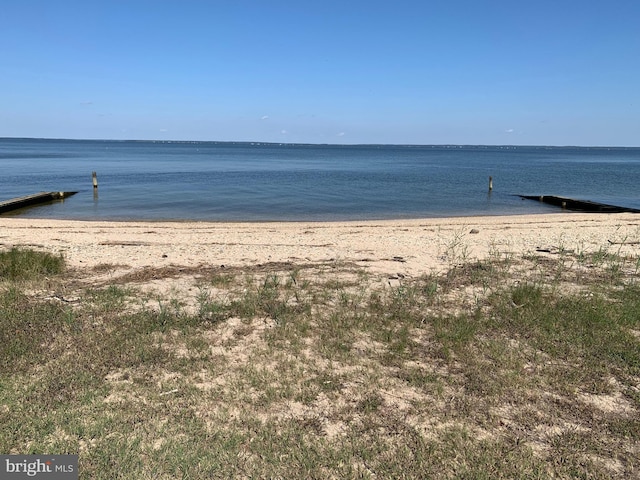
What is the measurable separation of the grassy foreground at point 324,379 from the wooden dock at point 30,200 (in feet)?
74.2

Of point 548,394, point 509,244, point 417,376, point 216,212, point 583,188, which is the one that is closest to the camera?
point 548,394

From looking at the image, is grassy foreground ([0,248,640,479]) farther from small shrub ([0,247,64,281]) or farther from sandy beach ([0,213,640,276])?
sandy beach ([0,213,640,276])

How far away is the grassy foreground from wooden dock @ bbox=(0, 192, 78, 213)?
22.6 m

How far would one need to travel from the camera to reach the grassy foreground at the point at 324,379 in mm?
3951

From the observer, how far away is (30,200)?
29.6 m

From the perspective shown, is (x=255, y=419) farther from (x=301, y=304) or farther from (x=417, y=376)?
(x=301, y=304)

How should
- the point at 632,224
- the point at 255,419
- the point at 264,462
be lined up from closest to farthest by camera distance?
the point at 264,462 < the point at 255,419 < the point at 632,224

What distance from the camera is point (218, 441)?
4102 mm

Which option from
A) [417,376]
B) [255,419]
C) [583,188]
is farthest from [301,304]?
[583,188]

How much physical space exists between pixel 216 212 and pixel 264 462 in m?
25.6
